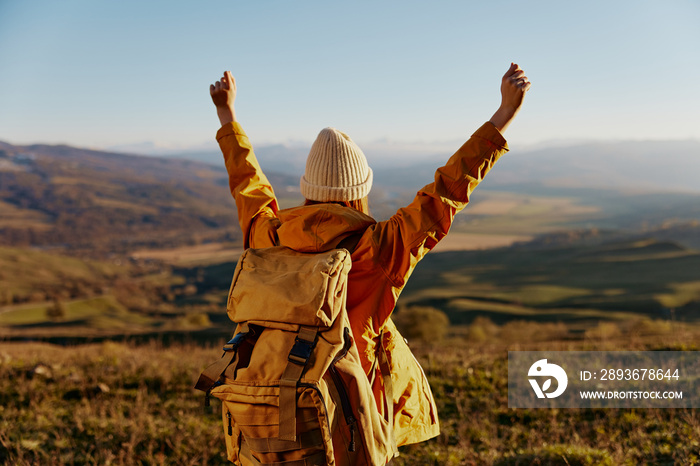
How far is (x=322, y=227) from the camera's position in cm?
241

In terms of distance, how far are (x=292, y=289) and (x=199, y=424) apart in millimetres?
3861

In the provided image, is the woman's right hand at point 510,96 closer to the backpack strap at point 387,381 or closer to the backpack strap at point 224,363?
the backpack strap at point 387,381

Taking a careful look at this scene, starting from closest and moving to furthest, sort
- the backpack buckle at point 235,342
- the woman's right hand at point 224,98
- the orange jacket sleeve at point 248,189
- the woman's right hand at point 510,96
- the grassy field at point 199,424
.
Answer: the backpack buckle at point 235,342 → the woman's right hand at point 510,96 → the orange jacket sleeve at point 248,189 → the woman's right hand at point 224,98 → the grassy field at point 199,424

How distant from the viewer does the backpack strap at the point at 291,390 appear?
2057mm

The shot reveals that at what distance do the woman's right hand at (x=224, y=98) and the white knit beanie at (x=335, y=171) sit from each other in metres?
1.02

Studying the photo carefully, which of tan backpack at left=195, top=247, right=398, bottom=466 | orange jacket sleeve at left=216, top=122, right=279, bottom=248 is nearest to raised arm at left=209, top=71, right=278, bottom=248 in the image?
orange jacket sleeve at left=216, top=122, right=279, bottom=248

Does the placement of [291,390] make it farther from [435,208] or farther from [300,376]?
[435,208]

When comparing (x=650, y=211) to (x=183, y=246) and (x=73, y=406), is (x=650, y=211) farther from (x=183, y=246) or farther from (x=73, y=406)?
(x=73, y=406)

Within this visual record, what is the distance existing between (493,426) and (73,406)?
4858 millimetres

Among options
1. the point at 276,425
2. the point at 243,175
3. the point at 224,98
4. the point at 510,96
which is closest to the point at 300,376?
the point at 276,425

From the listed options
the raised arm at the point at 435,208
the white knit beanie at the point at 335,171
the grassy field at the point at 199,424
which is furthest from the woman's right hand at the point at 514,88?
the grassy field at the point at 199,424

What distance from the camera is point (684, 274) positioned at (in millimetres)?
67312

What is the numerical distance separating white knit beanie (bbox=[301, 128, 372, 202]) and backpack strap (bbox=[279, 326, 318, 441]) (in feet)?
2.69

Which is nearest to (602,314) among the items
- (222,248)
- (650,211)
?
(222,248)
